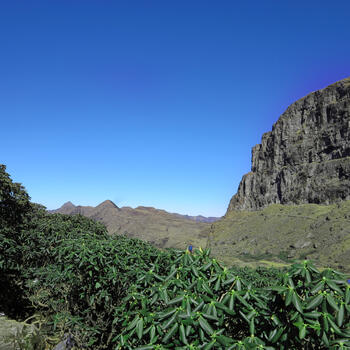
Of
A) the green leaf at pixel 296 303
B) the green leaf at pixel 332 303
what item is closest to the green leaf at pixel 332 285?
the green leaf at pixel 332 303

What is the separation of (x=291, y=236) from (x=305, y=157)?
53954 mm

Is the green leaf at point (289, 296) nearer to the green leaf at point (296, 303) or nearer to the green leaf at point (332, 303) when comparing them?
the green leaf at point (296, 303)

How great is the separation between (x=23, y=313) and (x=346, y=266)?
6213 cm

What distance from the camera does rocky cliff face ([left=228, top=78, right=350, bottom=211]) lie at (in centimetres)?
10519

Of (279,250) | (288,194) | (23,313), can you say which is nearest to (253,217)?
(288,194)

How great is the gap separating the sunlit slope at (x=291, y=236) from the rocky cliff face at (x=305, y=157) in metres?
9.01

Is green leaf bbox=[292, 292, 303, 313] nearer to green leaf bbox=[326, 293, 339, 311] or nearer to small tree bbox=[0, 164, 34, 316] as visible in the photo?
green leaf bbox=[326, 293, 339, 311]

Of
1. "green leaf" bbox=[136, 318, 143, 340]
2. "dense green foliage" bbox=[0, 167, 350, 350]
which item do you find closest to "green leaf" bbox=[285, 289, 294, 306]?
"dense green foliage" bbox=[0, 167, 350, 350]

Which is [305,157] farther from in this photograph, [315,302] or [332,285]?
[315,302]

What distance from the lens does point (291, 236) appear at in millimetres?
83188

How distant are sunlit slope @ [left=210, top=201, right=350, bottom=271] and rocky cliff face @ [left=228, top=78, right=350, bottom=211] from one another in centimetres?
901

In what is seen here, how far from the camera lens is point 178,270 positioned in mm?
4160

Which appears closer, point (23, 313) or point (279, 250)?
point (23, 313)

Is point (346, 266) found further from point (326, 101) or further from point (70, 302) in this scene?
point (326, 101)
